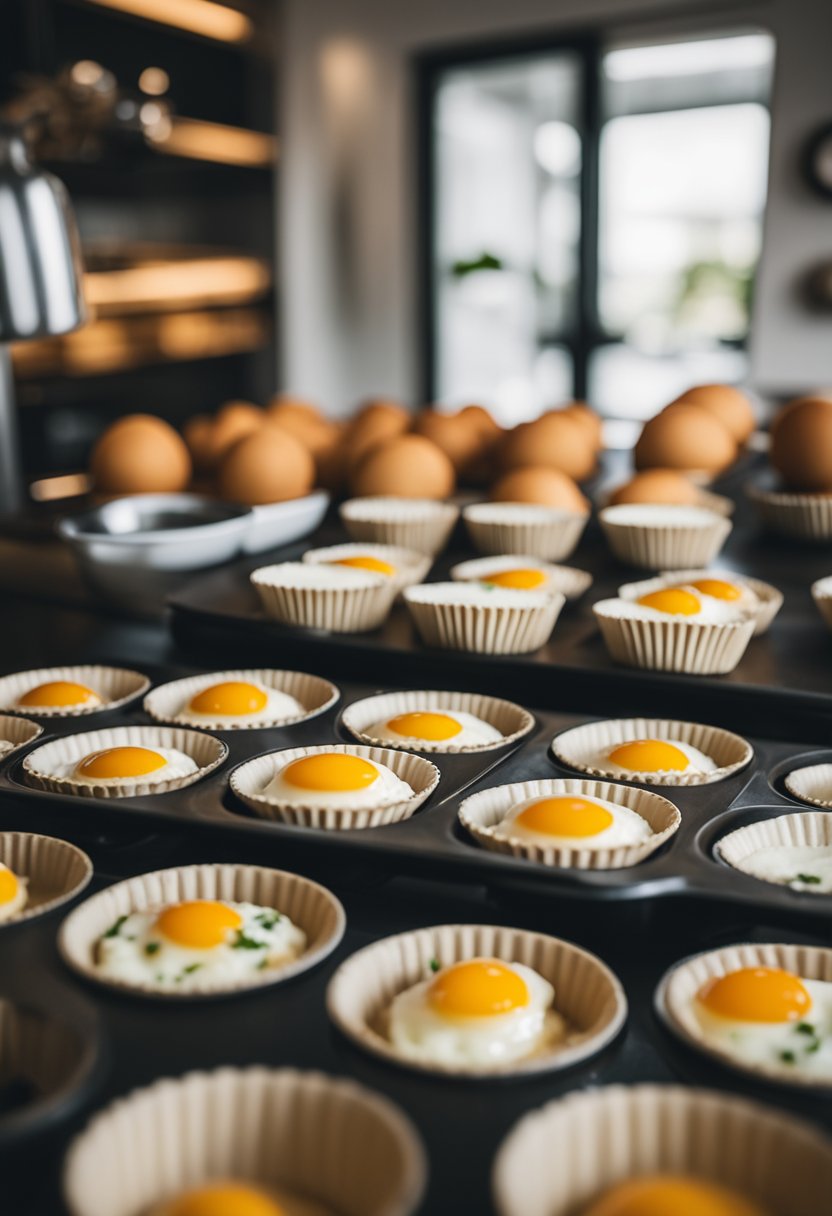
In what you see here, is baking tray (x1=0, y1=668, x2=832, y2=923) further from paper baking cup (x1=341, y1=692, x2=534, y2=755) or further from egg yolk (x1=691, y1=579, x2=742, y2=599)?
egg yolk (x1=691, y1=579, x2=742, y2=599)

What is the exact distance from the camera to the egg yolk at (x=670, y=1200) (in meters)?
0.69

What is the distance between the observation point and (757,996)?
891mm

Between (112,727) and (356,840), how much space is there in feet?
1.43

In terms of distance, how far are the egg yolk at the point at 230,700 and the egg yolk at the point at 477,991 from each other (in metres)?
0.56

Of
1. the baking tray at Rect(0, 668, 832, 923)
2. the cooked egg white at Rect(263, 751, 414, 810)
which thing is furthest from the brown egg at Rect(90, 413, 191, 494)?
the cooked egg white at Rect(263, 751, 414, 810)

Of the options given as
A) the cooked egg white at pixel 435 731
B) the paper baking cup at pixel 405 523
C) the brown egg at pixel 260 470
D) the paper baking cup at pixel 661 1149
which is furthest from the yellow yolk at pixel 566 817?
the brown egg at pixel 260 470

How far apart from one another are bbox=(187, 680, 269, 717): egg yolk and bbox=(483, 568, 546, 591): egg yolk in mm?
447

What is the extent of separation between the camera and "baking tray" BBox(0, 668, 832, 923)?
999 millimetres

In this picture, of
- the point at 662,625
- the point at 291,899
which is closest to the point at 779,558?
the point at 662,625

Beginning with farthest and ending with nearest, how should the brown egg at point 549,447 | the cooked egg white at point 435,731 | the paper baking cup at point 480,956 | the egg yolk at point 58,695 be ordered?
the brown egg at point 549,447, the egg yolk at point 58,695, the cooked egg white at point 435,731, the paper baking cup at point 480,956

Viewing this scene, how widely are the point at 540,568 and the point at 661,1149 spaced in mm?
1130

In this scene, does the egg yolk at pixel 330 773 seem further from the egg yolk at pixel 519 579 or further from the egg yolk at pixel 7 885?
the egg yolk at pixel 519 579

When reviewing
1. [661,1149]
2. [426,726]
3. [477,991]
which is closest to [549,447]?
[426,726]

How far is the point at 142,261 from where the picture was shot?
541 centimetres
